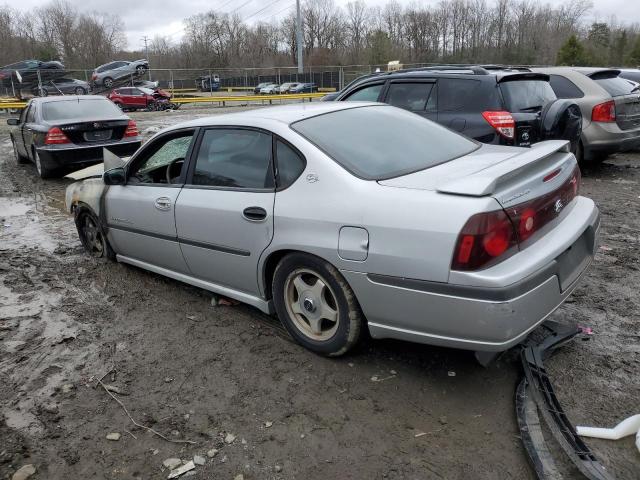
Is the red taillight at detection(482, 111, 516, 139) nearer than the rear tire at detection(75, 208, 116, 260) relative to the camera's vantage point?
No

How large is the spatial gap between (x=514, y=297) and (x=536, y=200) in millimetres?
607

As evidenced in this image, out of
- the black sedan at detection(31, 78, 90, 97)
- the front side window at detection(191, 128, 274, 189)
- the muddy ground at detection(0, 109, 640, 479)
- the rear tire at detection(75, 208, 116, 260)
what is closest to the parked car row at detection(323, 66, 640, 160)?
the muddy ground at detection(0, 109, 640, 479)

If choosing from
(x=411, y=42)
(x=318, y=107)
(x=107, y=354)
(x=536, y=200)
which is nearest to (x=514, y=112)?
(x=318, y=107)

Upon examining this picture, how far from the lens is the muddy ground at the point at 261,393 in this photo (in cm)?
249

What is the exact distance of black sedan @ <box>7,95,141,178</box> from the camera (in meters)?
9.18

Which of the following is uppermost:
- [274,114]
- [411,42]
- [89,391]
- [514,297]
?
[411,42]

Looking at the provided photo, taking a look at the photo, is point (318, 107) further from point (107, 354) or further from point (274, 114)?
point (107, 354)

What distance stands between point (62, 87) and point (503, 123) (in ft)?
109

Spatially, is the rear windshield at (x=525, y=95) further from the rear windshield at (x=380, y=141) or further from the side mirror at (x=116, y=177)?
the side mirror at (x=116, y=177)

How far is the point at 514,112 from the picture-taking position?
248 inches

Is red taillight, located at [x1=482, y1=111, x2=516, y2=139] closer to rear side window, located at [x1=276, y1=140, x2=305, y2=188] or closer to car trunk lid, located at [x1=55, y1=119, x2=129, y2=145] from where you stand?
rear side window, located at [x1=276, y1=140, x2=305, y2=188]

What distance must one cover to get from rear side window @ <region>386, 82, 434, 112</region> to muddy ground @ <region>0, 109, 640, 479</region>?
3232 mm

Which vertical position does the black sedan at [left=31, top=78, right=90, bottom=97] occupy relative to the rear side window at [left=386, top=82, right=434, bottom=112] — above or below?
above

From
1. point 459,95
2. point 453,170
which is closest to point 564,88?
point 459,95
